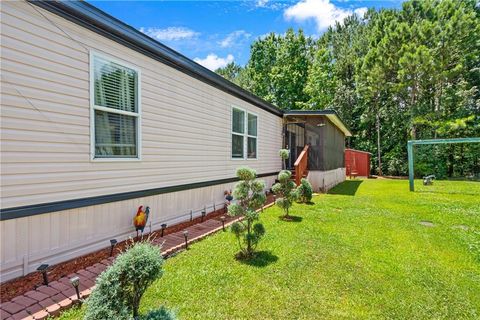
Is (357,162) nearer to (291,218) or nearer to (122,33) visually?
(291,218)

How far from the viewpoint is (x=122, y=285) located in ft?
5.56

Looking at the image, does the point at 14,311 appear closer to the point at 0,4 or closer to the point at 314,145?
the point at 0,4

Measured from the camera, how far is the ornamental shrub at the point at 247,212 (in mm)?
3797

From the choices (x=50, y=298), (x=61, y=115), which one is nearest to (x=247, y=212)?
(x=50, y=298)

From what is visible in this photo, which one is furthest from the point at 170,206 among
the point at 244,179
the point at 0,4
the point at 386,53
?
the point at 386,53

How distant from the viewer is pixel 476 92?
18188 mm

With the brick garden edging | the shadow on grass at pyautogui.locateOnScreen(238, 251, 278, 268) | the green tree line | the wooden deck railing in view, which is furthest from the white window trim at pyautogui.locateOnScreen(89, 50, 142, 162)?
the green tree line

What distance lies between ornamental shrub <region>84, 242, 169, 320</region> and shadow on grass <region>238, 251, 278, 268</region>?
2090mm

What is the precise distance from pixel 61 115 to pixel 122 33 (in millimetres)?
1628

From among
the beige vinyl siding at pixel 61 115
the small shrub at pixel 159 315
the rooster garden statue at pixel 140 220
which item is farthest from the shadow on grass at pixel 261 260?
the beige vinyl siding at pixel 61 115

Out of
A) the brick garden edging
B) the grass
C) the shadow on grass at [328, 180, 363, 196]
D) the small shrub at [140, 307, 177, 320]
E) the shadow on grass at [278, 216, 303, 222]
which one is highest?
the small shrub at [140, 307, 177, 320]

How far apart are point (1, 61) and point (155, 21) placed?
447cm

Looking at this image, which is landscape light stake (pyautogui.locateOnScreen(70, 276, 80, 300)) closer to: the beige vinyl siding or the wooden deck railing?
the beige vinyl siding

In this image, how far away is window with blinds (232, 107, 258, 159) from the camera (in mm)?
7727
